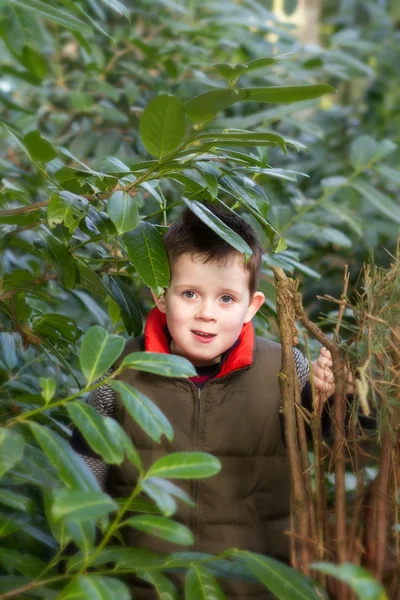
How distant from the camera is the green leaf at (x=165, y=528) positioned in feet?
2.69

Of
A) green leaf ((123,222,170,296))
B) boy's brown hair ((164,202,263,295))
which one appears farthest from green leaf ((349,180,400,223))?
green leaf ((123,222,170,296))

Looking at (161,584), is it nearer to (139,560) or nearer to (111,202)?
(139,560)

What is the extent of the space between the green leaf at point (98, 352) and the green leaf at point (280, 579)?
243mm

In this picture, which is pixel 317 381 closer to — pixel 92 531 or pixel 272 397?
pixel 272 397

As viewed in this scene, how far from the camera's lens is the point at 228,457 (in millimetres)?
1297

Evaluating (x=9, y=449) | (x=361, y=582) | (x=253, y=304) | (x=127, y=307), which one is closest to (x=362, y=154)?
(x=253, y=304)

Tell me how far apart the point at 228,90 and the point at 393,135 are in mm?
3063

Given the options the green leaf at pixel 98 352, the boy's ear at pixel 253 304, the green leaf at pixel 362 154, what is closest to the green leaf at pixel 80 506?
the green leaf at pixel 98 352

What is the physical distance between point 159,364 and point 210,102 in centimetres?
32

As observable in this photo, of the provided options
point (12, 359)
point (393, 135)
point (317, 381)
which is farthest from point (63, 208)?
point (393, 135)

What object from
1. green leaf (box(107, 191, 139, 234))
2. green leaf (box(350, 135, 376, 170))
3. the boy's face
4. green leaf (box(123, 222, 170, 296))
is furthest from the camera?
green leaf (box(350, 135, 376, 170))

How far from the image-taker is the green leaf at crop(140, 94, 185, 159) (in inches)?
40.9

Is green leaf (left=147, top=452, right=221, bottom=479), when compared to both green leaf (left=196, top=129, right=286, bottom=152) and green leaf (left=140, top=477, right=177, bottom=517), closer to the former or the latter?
green leaf (left=140, top=477, right=177, bottom=517)

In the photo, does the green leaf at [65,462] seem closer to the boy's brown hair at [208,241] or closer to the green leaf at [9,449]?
the green leaf at [9,449]
